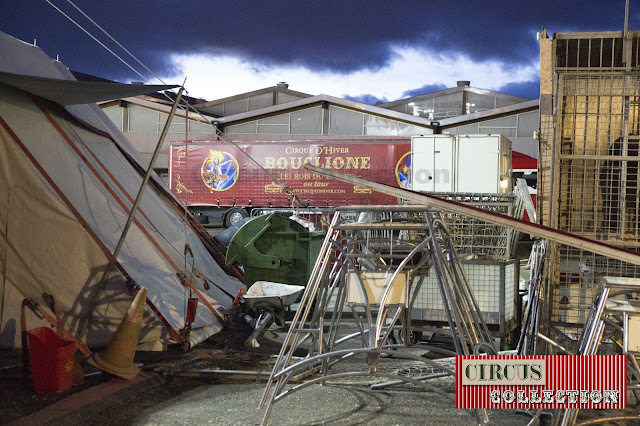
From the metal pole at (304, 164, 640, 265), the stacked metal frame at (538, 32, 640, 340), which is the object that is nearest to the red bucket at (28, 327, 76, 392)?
the metal pole at (304, 164, 640, 265)

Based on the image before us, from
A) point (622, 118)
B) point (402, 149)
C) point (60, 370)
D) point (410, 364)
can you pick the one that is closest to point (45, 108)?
point (60, 370)

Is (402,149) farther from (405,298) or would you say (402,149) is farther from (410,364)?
(405,298)

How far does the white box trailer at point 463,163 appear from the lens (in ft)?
49.7

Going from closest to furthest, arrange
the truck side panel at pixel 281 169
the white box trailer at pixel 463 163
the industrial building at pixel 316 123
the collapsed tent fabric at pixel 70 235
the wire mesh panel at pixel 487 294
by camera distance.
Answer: the collapsed tent fabric at pixel 70 235 → the wire mesh panel at pixel 487 294 → the white box trailer at pixel 463 163 → the truck side panel at pixel 281 169 → the industrial building at pixel 316 123

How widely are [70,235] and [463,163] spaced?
35.5ft

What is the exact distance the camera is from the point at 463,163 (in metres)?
15.3

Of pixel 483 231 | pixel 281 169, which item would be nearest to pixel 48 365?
pixel 483 231

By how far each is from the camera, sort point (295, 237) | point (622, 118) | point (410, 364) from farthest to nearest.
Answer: point (295, 237)
point (410, 364)
point (622, 118)

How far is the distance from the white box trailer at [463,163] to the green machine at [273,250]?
6.76 metres

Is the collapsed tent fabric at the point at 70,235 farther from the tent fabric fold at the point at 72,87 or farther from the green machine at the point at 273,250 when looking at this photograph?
the green machine at the point at 273,250

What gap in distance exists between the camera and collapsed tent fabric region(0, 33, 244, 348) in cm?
623

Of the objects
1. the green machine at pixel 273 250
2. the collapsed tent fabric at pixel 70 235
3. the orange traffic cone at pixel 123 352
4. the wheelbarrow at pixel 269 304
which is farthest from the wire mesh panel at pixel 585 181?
the green machine at pixel 273 250

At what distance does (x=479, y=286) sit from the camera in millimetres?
7094

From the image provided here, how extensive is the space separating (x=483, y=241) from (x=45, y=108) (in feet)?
18.8
